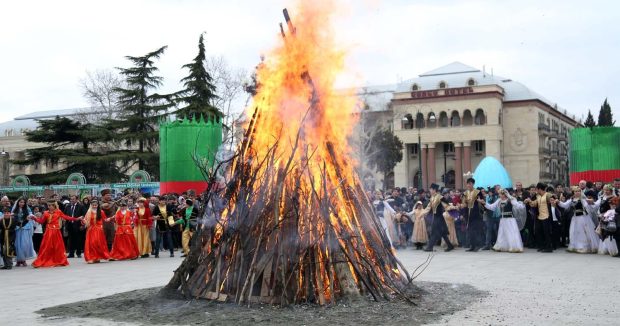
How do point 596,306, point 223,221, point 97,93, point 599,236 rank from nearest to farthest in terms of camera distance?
point 596,306 < point 223,221 < point 599,236 < point 97,93

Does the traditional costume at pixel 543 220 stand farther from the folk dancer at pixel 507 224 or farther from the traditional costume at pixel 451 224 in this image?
the traditional costume at pixel 451 224

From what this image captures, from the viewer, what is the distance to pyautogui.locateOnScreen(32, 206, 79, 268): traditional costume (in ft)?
52.1

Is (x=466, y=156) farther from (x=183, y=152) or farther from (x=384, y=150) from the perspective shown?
(x=183, y=152)

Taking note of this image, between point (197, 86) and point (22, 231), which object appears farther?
point (197, 86)

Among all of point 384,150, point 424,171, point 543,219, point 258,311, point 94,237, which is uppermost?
point 384,150

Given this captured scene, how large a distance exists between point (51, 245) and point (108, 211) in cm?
232

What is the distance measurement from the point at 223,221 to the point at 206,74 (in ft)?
114

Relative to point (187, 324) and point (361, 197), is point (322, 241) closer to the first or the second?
point (361, 197)

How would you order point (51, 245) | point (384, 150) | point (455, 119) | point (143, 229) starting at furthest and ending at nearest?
1. point (455, 119)
2. point (384, 150)
3. point (143, 229)
4. point (51, 245)

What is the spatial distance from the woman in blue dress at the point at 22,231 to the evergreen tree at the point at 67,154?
79.6ft

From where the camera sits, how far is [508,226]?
1725 cm

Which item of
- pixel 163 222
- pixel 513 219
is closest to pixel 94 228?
pixel 163 222

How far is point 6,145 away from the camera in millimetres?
79688

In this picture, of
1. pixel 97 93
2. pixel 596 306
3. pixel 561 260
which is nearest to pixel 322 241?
pixel 596 306
